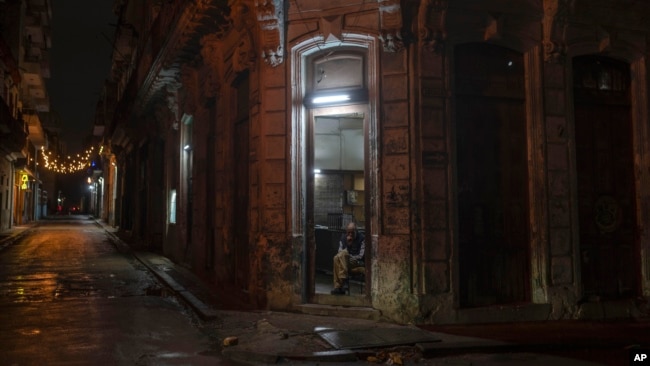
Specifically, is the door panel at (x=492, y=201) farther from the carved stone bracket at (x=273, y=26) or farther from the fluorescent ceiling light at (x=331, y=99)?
the carved stone bracket at (x=273, y=26)

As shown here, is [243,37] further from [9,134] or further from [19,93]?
[19,93]

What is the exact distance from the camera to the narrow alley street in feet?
21.5

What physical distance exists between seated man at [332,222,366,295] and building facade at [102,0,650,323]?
42 cm

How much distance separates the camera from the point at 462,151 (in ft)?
28.3

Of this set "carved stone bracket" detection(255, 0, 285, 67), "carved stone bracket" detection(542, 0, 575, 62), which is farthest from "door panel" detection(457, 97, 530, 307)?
"carved stone bracket" detection(255, 0, 285, 67)

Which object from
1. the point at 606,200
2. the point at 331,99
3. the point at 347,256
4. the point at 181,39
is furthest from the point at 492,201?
the point at 181,39

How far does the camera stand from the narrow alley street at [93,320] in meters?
6.55

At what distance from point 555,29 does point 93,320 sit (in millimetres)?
9099

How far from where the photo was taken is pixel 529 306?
8.50m

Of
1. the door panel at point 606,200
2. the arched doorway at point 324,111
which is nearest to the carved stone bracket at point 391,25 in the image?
the arched doorway at point 324,111

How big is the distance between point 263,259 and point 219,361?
287 centimetres

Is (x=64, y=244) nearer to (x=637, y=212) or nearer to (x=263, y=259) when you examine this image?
(x=263, y=259)

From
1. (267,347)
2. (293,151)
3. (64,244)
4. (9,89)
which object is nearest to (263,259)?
(293,151)

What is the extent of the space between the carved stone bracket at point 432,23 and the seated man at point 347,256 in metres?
3.50
